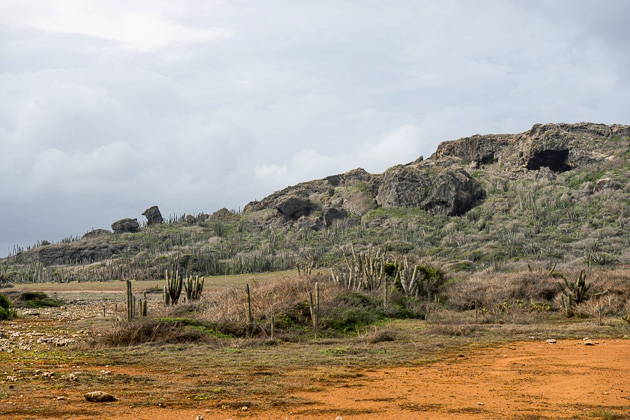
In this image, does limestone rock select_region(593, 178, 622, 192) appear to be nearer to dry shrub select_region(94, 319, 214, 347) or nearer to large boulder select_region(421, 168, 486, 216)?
large boulder select_region(421, 168, 486, 216)

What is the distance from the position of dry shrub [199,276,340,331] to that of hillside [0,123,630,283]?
34218 mm

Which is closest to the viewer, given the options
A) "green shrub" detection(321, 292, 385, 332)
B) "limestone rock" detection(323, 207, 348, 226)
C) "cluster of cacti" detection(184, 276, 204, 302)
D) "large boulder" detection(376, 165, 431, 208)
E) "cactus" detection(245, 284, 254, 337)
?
"cactus" detection(245, 284, 254, 337)

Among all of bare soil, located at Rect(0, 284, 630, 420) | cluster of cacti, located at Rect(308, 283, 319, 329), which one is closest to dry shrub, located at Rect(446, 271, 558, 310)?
bare soil, located at Rect(0, 284, 630, 420)

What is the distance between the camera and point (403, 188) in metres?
106

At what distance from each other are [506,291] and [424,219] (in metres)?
72.0

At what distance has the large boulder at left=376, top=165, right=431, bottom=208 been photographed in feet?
339

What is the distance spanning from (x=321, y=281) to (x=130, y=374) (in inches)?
526

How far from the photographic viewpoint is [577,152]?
9788 cm

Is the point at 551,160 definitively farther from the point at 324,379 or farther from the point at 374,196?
the point at 324,379

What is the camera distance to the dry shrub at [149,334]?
46.6ft

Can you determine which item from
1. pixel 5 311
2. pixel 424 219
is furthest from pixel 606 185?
pixel 5 311

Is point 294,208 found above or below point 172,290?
above

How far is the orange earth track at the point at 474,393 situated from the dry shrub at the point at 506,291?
10573mm

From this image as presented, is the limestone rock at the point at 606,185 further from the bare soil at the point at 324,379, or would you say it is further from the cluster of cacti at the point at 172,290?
the cluster of cacti at the point at 172,290
